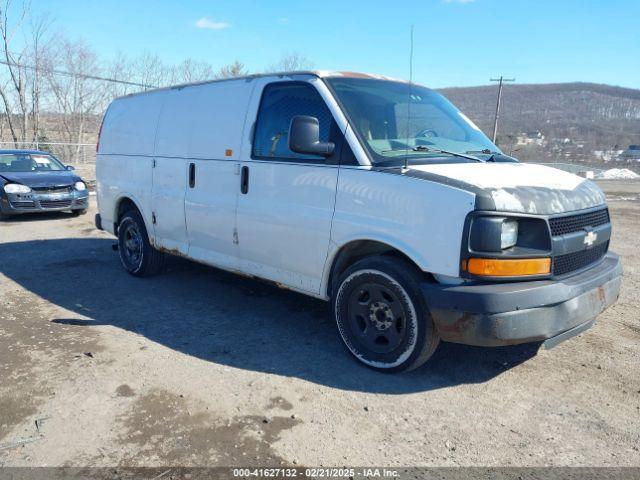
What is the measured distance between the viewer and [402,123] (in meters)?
3.96

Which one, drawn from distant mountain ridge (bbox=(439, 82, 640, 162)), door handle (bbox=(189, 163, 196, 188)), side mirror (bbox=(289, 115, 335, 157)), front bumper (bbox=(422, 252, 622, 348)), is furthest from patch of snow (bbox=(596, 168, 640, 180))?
side mirror (bbox=(289, 115, 335, 157))

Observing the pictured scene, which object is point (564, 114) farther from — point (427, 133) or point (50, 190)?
point (427, 133)

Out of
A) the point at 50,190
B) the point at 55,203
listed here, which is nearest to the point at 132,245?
the point at 55,203

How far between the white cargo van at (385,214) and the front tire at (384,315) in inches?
0.4

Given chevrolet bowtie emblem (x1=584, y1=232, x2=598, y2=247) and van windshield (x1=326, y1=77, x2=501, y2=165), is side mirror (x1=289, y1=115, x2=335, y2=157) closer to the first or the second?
van windshield (x1=326, y1=77, x2=501, y2=165)

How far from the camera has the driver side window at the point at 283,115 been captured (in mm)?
3881

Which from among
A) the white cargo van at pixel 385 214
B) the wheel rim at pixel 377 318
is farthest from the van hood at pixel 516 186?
the wheel rim at pixel 377 318

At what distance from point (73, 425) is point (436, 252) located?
2.47m

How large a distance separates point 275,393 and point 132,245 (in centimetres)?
375

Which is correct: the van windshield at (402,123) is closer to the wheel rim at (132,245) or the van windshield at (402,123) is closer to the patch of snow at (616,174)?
the wheel rim at (132,245)

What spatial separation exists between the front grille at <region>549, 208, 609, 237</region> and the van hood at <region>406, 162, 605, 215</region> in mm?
60

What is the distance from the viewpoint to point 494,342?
10.1 ft

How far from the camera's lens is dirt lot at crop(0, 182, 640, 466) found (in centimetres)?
274

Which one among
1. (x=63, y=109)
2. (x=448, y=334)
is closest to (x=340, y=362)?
(x=448, y=334)
